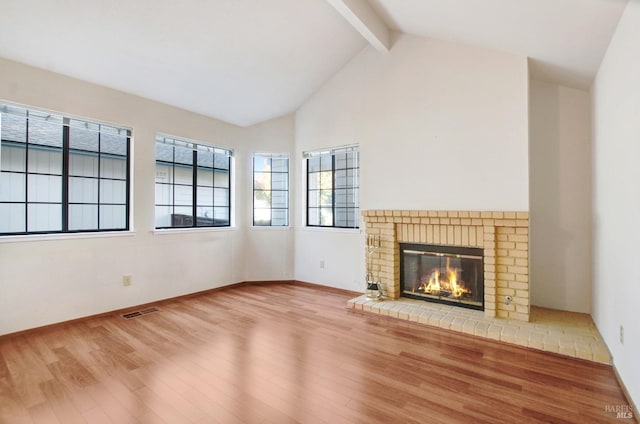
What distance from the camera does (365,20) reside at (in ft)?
11.4

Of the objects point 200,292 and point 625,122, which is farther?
point 200,292

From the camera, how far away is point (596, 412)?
6.30 feet

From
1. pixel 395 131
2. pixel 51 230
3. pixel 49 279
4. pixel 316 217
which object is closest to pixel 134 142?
pixel 51 230

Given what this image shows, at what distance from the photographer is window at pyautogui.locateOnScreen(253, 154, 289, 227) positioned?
5.40 metres

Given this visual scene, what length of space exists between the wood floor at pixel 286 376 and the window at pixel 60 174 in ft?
3.90

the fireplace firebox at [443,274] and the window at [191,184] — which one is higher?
the window at [191,184]

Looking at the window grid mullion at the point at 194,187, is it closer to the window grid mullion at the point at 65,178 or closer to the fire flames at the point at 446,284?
the window grid mullion at the point at 65,178

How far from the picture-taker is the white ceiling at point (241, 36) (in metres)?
2.58

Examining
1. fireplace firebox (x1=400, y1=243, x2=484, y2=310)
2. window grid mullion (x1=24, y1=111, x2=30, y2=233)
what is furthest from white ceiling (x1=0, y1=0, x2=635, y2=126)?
fireplace firebox (x1=400, y1=243, x2=484, y2=310)

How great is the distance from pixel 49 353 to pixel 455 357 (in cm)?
356

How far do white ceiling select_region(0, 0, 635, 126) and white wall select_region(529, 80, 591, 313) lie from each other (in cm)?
30

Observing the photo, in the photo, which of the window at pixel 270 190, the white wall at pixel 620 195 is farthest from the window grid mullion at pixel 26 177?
the white wall at pixel 620 195

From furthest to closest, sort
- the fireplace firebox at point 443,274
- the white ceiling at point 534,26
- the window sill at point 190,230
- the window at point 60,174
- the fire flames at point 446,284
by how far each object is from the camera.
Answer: the window sill at point 190,230 → the fire flames at point 446,284 → the fireplace firebox at point 443,274 → the window at point 60,174 → the white ceiling at point 534,26

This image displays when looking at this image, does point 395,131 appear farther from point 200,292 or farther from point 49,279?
point 49,279
